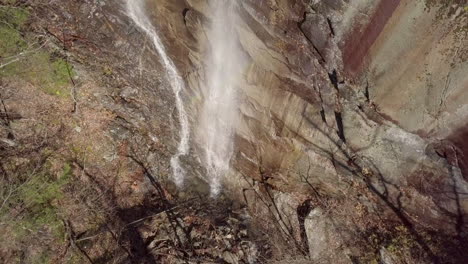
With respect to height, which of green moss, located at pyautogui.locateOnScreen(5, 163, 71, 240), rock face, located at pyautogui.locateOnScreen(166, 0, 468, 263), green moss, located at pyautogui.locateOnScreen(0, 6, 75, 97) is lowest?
green moss, located at pyautogui.locateOnScreen(5, 163, 71, 240)

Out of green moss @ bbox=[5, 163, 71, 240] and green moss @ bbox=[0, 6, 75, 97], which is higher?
green moss @ bbox=[0, 6, 75, 97]

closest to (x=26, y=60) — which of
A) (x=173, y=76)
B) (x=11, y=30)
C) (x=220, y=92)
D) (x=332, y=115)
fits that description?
(x=11, y=30)

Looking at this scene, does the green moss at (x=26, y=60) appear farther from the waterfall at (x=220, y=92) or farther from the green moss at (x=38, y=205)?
the waterfall at (x=220, y=92)

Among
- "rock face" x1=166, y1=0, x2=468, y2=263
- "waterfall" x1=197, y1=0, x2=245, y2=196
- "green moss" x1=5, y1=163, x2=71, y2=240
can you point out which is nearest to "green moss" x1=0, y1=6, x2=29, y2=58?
"green moss" x1=5, y1=163, x2=71, y2=240

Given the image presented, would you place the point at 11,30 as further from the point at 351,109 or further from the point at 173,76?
the point at 351,109

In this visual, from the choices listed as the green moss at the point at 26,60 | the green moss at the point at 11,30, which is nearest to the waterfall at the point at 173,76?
the green moss at the point at 26,60

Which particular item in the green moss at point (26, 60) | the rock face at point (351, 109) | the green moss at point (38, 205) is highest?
the rock face at point (351, 109)

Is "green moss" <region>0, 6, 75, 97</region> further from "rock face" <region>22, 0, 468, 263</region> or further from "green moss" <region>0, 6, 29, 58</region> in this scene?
"rock face" <region>22, 0, 468, 263</region>
